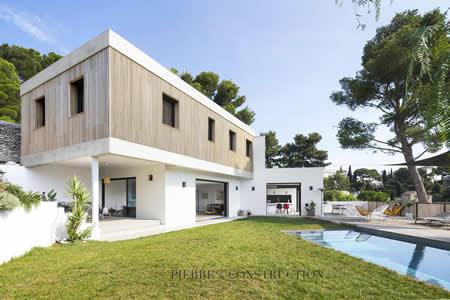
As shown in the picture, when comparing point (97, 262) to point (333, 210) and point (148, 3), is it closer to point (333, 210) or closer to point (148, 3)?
point (148, 3)

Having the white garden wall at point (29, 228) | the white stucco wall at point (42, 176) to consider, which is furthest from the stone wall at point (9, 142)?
the white garden wall at point (29, 228)

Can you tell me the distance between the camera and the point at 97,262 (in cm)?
533

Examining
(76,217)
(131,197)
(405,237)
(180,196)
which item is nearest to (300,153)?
(180,196)

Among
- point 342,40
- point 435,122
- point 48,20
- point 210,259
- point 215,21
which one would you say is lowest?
point 210,259

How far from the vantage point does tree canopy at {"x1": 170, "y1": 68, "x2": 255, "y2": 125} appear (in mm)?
Answer: 25531

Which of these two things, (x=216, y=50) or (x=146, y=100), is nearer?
(x=146, y=100)

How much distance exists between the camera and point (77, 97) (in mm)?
9234

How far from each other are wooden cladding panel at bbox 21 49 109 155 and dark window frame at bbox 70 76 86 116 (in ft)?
0.38

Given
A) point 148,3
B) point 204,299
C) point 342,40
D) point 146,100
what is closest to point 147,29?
point 148,3

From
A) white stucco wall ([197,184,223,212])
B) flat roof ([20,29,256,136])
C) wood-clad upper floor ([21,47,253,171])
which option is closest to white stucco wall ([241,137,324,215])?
white stucco wall ([197,184,223,212])

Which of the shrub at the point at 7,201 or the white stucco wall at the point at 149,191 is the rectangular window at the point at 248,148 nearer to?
the white stucco wall at the point at 149,191

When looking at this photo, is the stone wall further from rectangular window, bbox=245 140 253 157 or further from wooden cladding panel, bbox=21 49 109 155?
rectangular window, bbox=245 140 253 157

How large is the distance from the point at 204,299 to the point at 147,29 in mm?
12949

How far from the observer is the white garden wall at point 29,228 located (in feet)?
18.3
